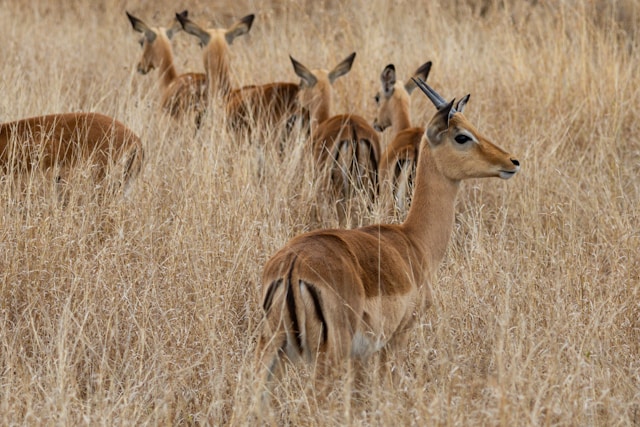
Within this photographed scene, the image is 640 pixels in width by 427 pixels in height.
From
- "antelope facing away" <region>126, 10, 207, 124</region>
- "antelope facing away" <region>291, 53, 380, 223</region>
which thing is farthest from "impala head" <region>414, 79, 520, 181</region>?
"antelope facing away" <region>126, 10, 207, 124</region>

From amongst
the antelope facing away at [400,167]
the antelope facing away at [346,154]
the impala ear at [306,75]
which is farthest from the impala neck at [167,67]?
the antelope facing away at [400,167]

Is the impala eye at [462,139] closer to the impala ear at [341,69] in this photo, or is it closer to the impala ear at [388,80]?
the impala ear at [388,80]

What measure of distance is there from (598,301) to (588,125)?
319 cm

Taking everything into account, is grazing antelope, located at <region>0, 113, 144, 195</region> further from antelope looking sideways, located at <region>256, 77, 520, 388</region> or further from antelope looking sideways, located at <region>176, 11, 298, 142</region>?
antelope looking sideways, located at <region>256, 77, 520, 388</region>

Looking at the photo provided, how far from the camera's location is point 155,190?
545cm

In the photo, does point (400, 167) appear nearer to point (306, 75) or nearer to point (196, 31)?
point (306, 75)

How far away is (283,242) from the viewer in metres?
5.06

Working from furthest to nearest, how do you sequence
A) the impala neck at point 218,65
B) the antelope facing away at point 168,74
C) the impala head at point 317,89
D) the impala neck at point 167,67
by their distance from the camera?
the impala neck at point 167,67
the impala neck at point 218,65
the antelope facing away at point 168,74
the impala head at point 317,89

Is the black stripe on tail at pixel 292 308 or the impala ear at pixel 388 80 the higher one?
the impala ear at pixel 388 80

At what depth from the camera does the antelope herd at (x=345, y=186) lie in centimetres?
340

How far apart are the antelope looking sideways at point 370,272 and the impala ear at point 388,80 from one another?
2403mm

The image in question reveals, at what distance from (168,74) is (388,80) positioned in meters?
2.72

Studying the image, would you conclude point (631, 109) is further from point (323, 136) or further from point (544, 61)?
point (323, 136)

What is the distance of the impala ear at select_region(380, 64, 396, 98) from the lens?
6834 mm
